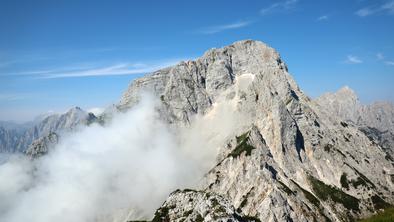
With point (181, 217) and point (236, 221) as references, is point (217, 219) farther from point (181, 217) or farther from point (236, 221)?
point (181, 217)

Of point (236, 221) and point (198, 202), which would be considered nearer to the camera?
point (236, 221)

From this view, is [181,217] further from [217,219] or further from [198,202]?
[217,219]

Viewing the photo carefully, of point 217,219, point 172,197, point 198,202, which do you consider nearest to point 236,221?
point 217,219

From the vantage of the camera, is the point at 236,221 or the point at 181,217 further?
the point at 181,217

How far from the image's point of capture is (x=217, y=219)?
104875mm

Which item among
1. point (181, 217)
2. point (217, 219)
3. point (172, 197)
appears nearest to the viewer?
point (217, 219)

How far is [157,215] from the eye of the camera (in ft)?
398

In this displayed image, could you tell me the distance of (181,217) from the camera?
114750 millimetres

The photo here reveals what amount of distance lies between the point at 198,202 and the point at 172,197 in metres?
11.4

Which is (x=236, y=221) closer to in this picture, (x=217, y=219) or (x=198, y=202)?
(x=217, y=219)

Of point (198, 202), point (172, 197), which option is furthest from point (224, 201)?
point (172, 197)

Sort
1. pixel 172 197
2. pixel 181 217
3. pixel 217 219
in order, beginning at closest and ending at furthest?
1. pixel 217 219
2. pixel 181 217
3. pixel 172 197

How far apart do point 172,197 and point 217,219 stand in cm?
2317

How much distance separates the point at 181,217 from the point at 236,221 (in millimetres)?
16360
